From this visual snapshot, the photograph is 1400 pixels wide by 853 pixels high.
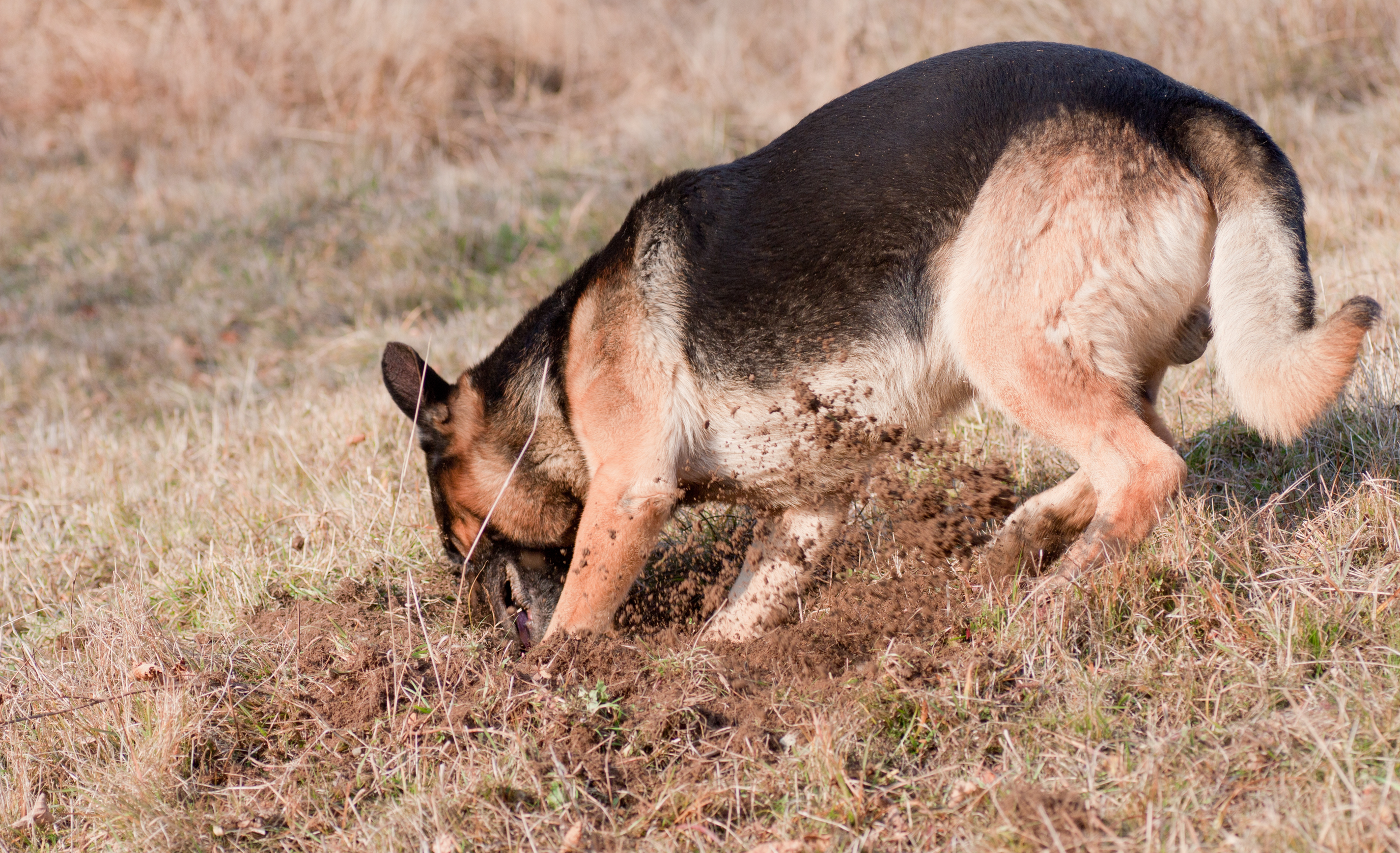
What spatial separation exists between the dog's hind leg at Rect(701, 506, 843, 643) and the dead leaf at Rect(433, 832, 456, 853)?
1.14 m

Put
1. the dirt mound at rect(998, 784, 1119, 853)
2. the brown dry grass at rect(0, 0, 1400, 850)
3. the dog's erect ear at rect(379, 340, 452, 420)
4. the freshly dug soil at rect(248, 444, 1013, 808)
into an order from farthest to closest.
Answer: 1. the dog's erect ear at rect(379, 340, 452, 420)
2. the freshly dug soil at rect(248, 444, 1013, 808)
3. the brown dry grass at rect(0, 0, 1400, 850)
4. the dirt mound at rect(998, 784, 1119, 853)

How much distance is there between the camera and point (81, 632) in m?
3.30

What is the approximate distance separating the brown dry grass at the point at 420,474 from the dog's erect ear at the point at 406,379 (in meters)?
0.49

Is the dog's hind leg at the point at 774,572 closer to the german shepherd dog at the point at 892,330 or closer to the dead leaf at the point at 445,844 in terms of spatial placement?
the german shepherd dog at the point at 892,330

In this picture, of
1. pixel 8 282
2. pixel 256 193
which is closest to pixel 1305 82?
pixel 256 193

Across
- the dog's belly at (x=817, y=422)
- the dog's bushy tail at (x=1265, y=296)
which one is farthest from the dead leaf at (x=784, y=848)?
the dog's bushy tail at (x=1265, y=296)

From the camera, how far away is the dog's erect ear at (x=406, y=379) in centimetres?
325

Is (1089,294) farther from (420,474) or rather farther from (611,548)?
(420,474)

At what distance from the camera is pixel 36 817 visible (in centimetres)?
256

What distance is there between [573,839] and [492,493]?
4.20 feet

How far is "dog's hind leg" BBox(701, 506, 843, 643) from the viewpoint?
10.9 feet

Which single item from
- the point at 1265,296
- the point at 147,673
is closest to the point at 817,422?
the point at 1265,296

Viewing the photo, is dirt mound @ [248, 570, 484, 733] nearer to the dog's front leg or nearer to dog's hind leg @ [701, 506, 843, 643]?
the dog's front leg

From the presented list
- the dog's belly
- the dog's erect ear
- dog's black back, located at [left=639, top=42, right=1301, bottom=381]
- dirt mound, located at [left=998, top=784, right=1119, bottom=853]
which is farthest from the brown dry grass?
dog's black back, located at [left=639, top=42, right=1301, bottom=381]
